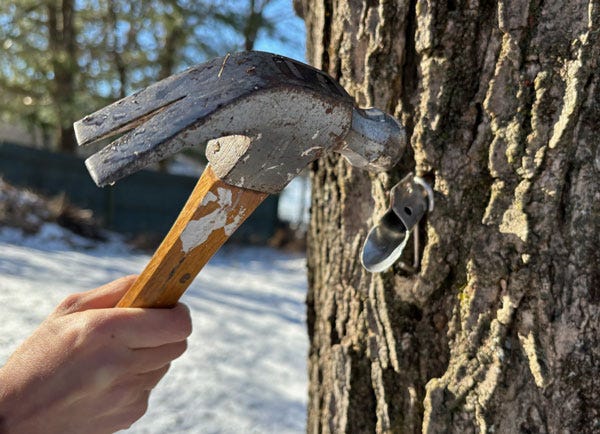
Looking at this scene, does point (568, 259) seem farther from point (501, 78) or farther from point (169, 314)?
point (169, 314)

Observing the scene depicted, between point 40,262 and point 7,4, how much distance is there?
7421 millimetres

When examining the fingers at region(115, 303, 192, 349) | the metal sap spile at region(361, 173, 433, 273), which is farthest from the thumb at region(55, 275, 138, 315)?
the metal sap spile at region(361, 173, 433, 273)

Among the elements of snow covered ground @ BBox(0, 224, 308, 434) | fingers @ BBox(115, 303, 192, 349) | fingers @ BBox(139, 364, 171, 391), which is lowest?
snow covered ground @ BBox(0, 224, 308, 434)

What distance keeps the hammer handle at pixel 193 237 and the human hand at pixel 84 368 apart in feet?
0.13

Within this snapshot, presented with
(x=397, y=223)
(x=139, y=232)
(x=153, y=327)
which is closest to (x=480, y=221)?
(x=397, y=223)

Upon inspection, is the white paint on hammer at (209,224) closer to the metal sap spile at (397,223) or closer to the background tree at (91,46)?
the metal sap spile at (397,223)

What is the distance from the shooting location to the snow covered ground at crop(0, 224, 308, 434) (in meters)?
2.25

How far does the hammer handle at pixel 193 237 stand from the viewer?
0.85 meters

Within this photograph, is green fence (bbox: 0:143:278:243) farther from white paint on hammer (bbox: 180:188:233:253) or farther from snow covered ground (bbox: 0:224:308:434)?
white paint on hammer (bbox: 180:188:233:253)

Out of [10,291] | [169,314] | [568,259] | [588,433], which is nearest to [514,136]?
[568,259]

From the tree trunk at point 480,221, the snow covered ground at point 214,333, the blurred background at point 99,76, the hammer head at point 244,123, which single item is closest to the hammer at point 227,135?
the hammer head at point 244,123

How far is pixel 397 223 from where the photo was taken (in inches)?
39.6

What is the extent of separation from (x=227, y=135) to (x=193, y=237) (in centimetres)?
21

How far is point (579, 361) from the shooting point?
808mm
